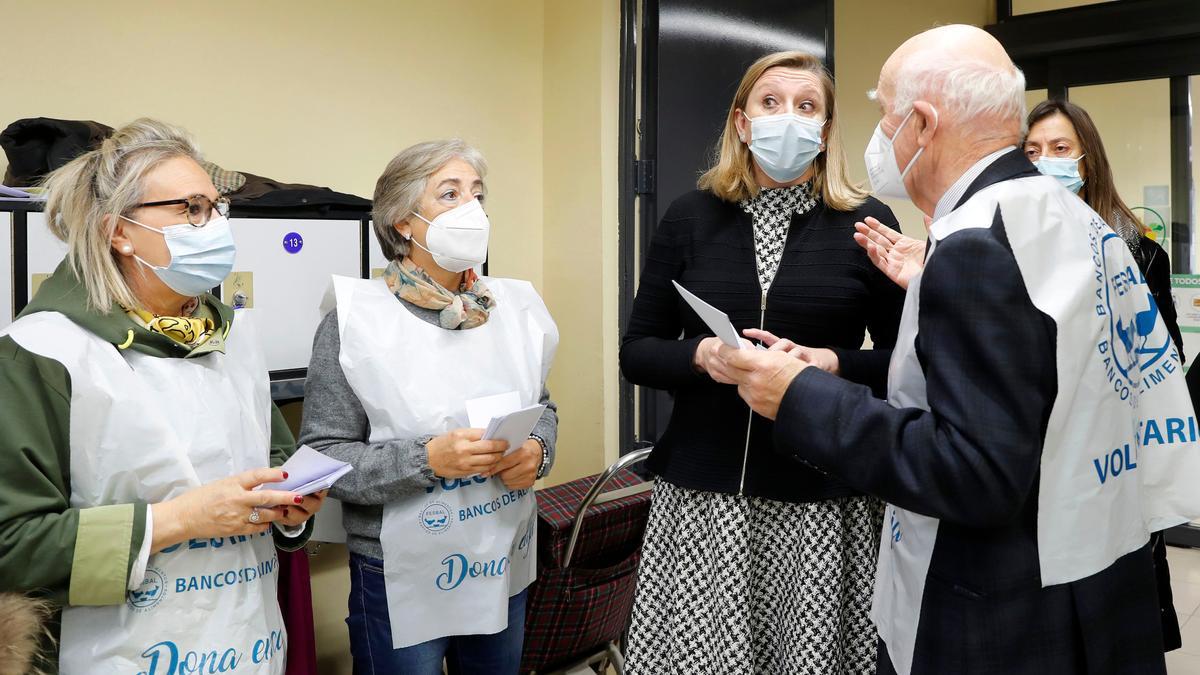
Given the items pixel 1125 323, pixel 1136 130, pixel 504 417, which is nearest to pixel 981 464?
pixel 1125 323

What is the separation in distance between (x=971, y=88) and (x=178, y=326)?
1275 mm

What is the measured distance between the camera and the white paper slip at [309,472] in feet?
4.61

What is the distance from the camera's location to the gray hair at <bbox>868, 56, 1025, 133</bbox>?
117cm

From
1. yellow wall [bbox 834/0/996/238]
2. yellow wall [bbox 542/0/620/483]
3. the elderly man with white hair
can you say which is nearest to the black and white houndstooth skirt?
the elderly man with white hair

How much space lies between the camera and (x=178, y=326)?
4.70ft

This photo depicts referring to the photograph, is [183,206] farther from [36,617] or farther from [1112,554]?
[1112,554]

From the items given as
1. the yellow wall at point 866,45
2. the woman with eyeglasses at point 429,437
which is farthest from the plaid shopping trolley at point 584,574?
the yellow wall at point 866,45

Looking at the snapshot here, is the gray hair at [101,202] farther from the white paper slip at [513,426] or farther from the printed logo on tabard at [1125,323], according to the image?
the printed logo on tabard at [1125,323]

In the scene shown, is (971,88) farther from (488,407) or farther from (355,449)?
(355,449)

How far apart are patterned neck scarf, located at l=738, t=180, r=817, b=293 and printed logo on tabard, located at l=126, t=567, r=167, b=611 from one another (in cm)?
115

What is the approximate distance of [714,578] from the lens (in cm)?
162

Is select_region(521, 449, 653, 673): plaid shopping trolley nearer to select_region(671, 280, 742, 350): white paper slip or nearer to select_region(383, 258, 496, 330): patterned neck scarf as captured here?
select_region(383, 258, 496, 330): patterned neck scarf

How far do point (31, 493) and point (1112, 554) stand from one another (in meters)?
1.48

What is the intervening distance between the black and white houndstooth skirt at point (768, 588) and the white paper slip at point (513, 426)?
328 millimetres
